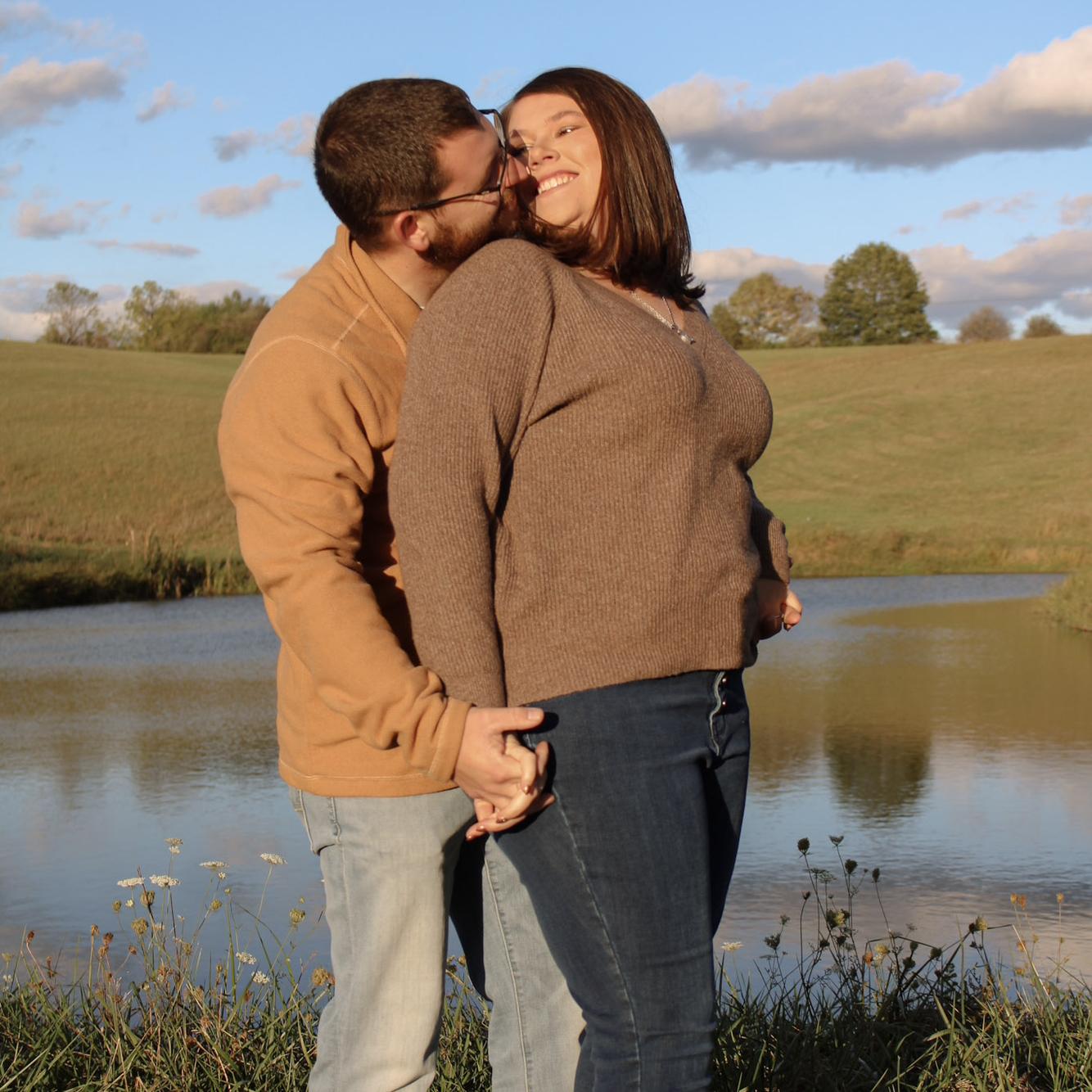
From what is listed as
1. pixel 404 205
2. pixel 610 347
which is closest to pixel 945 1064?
pixel 610 347

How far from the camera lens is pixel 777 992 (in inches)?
124

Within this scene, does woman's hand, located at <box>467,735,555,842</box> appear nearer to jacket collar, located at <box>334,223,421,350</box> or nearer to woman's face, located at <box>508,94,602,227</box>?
jacket collar, located at <box>334,223,421,350</box>

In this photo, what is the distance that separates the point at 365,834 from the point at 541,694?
33cm

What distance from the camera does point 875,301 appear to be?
63.1 metres

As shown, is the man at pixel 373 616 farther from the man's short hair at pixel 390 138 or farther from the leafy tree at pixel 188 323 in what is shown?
the leafy tree at pixel 188 323

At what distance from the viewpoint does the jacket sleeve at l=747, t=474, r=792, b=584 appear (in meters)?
2.19

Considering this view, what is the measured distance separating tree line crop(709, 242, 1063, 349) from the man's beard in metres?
59.7

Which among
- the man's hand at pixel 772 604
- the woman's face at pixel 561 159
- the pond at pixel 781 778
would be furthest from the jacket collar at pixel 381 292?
the pond at pixel 781 778

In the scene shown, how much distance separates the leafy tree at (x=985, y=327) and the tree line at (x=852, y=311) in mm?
37

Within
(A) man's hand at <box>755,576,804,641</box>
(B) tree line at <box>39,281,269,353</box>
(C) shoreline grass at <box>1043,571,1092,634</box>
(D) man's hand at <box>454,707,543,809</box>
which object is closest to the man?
(D) man's hand at <box>454,707,543,809</box>

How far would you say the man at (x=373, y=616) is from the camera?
5.57 feet

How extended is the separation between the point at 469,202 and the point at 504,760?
75 cm

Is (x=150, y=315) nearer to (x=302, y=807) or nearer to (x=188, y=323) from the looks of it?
(x=188, y=323)

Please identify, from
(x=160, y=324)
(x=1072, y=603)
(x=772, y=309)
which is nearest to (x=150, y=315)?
(x=160, y=324)
